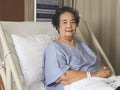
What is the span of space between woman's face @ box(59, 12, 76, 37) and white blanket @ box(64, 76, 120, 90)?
1.24 ft

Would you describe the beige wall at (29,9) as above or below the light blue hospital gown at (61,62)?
above

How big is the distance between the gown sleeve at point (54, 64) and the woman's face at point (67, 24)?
0.15 m

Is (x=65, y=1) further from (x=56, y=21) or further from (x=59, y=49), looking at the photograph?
(x=59, y=49)

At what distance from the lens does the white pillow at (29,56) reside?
69.3 inches

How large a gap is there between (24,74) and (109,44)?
1.17 meters

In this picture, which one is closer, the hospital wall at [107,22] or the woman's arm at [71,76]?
the woman's arm at [71,76]

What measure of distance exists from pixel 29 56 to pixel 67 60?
265 mm

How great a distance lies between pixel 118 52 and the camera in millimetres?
2564

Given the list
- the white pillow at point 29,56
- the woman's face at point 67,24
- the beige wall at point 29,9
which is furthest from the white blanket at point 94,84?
the beige wall at point 29,9

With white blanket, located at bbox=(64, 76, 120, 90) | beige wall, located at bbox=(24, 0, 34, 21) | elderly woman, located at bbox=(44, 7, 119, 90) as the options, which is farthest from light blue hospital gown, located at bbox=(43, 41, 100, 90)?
beige wall, located at bbox=(24, 0, 34, 21)

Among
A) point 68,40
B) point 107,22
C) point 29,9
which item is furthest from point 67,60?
point 29,9

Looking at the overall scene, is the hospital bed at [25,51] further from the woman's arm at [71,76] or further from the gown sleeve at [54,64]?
the woman's arm at [71,76]

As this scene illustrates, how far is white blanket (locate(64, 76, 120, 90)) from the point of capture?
1522mm

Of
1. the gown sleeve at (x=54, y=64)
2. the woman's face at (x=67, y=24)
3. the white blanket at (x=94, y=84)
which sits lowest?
the white blanket at (x=94, y=84)
